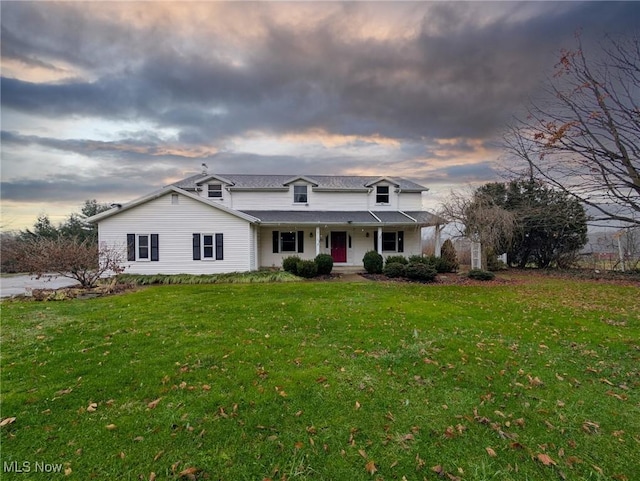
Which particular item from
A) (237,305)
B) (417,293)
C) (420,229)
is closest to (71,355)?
(237,305)

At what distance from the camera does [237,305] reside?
31.0ft

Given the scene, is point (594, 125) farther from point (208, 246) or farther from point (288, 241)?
point (208, 246)

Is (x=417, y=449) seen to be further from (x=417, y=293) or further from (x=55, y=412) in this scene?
(x=417, y=293)

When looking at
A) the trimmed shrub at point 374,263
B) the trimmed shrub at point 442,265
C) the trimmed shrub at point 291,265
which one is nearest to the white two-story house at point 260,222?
the trimmed shrub at point 374,263

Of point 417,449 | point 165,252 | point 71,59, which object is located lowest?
point 417,449

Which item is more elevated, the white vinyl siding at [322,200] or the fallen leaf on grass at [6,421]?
the white vinyl siding at [322,200]

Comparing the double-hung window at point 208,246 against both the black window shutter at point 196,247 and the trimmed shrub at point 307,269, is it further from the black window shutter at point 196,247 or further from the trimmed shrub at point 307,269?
the trimmed shrub at point 307,269

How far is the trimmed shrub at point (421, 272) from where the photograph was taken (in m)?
14.7

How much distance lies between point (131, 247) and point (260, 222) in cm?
713

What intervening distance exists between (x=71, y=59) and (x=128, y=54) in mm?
2152

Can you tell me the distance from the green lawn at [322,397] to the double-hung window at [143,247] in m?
8.50

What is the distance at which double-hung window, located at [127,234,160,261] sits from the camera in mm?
16250

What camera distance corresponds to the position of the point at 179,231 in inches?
648

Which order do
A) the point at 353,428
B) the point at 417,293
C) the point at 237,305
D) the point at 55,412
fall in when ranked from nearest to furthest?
the point at 353,428 → the point at 55,412 → the point at 237,305 → the point at 417,293
